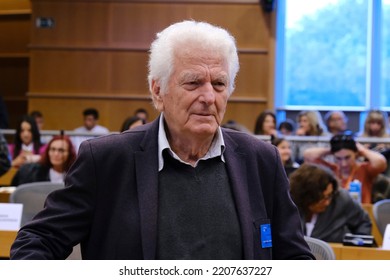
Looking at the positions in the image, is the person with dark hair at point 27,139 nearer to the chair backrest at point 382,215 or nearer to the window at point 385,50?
the chair backrest at point 382,215

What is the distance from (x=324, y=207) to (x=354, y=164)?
6.17 ft

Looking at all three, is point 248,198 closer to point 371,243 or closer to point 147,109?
point 371,243

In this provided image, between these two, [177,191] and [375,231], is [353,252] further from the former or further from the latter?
[177,191]

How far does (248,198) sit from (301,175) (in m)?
3.09

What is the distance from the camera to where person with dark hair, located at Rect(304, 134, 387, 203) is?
692 cm

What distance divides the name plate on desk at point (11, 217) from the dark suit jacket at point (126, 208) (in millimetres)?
2273

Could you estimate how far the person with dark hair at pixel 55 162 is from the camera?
21.7 feet

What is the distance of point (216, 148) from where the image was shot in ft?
7.13

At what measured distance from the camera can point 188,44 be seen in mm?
2035

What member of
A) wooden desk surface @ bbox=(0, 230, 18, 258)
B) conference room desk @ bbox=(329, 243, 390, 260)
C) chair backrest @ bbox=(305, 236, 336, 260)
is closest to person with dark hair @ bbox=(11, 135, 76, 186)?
wooden desk surface @ bbox=(0, 230, 18, 258)

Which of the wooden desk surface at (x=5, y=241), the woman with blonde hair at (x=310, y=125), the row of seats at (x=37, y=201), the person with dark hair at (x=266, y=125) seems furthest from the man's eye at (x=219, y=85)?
the woman with blonde hair at (x=310, y=125)

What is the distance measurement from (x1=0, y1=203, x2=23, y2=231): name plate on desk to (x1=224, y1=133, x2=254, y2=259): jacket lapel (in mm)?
2330

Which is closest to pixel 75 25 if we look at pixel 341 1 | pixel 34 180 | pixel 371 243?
pixel 341 1

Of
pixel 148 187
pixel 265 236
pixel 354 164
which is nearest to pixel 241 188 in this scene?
pixel 265 236
